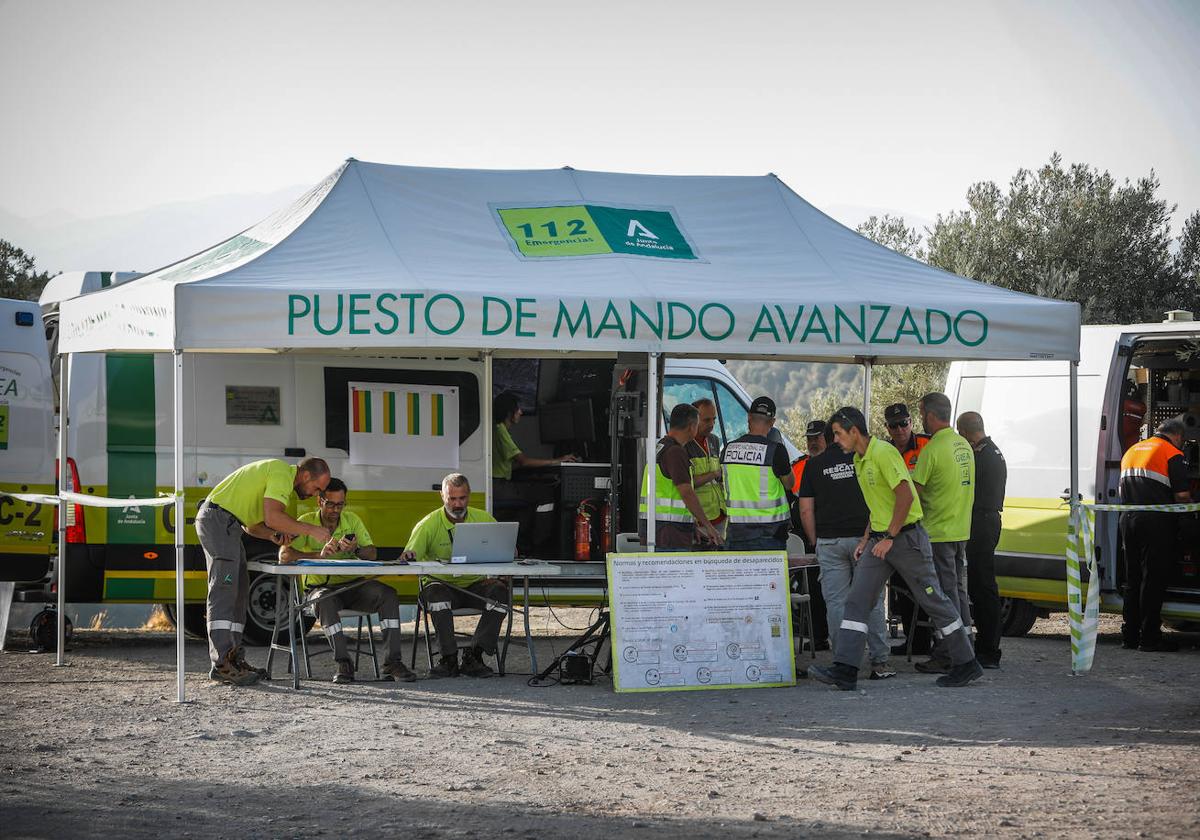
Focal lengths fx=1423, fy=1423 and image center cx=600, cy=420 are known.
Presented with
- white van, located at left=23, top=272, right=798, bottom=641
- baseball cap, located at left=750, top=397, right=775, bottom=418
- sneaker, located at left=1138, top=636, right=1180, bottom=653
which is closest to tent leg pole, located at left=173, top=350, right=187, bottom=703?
white van, located at left=23, top=272, right=798, bottom=641

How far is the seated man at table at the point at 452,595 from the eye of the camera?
31.0ft

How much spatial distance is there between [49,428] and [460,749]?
5.51 meters

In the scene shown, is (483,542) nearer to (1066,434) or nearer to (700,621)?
(700,621)

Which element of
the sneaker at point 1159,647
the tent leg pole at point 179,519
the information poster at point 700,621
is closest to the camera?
the tent leg pole at point 179,519

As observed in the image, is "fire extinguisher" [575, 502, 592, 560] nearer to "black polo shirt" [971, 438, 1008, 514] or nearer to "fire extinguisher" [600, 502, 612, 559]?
"fire extinguisher" [600, 502, 612, 559]

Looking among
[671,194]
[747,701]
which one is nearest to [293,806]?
[747,701]

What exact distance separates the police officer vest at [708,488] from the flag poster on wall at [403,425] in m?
2.15

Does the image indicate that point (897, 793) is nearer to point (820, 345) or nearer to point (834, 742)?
point (834, 742)

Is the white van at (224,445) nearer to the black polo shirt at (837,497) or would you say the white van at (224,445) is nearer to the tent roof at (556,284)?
the tent roof at (556,284)

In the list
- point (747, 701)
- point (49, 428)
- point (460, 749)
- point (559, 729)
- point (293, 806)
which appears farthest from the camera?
point (49, 428)

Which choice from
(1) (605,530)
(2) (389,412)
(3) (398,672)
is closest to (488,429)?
(2) (389,412)

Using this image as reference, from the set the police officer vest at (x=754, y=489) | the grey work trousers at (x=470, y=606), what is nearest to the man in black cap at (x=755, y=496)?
the police officer vest at (x=754, y=489)

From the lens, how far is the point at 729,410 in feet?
39.8

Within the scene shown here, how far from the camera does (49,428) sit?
35.9 feet
